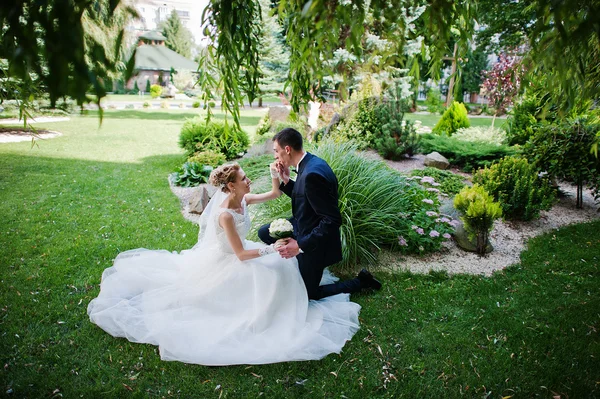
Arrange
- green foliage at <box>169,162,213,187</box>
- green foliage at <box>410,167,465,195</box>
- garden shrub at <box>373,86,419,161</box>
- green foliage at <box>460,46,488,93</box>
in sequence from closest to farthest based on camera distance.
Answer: green foliage at <box>410,167,465,195</box> → green foliage at <box>169,162,213,187</box> → garden shrub at <box>373,86,419,161</box> → green foliage at <box>460,46,488,93</box>

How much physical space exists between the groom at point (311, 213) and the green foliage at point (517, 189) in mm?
3335

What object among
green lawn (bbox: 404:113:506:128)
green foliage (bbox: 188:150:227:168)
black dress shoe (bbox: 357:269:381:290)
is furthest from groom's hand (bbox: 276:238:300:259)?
green lawn (bbox: 404:113:506:128)

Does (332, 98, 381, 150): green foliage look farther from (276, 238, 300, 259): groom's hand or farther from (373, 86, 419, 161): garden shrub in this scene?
(276, 238, 300, 259): groom's hand

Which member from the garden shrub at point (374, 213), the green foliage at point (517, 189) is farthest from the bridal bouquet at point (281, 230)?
the green foliage at point (517, 189)

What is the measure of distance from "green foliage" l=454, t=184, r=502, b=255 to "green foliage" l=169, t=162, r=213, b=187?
531 centimetres

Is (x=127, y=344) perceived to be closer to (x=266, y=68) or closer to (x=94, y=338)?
(x=94, y=338)

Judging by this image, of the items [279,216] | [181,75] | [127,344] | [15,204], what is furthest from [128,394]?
[181,75]

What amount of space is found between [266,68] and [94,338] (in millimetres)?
17318

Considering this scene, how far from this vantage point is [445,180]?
7.45 m

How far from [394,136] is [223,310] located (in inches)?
276

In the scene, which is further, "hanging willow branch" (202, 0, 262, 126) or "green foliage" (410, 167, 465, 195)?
"green foliage" (410, 167, 465, 195)

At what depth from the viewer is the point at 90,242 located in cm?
521

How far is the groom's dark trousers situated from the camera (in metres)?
3.38

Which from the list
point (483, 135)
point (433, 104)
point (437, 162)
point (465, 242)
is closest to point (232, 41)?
point (465, 242)
